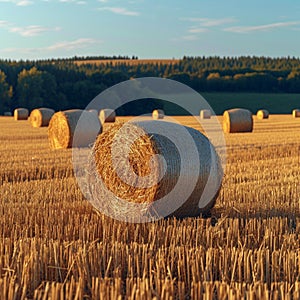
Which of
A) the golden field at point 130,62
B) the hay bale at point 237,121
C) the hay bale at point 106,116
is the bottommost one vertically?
the hay bale at point 106,116

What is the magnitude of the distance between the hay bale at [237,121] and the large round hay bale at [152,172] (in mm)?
19533

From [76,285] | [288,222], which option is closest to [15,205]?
[288,222]

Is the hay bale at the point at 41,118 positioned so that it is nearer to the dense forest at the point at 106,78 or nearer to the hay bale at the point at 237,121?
the hay bale at the point at 237,121

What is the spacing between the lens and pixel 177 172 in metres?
7.96

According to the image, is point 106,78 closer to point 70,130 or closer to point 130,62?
point 130,62

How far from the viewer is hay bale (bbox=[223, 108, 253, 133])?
28188mm

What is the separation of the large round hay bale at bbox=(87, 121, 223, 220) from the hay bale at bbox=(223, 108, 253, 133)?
64.1 feet

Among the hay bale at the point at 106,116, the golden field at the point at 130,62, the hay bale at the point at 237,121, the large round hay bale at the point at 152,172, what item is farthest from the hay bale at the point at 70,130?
the golden field at the point at 130,62

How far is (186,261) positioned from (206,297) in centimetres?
116

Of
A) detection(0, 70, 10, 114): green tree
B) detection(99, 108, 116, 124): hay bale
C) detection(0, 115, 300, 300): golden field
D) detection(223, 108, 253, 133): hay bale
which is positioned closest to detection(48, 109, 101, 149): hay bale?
detection(223, 108, 253, 133): hay bale

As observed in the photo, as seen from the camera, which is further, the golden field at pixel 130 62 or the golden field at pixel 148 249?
the golden field at pixel 130 62

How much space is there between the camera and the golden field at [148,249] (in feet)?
14.8

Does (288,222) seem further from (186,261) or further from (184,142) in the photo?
(186,261)

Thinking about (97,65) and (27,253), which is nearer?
(27,253)
